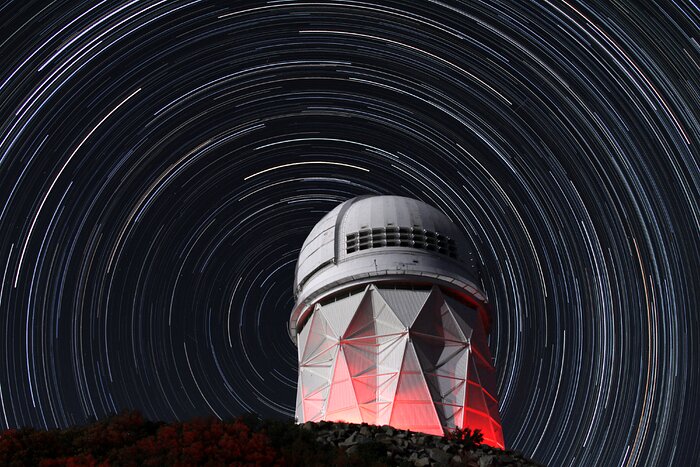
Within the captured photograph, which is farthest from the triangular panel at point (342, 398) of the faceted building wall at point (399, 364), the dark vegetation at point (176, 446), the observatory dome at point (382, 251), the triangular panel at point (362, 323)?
the dark vegetation at point (176, 446)

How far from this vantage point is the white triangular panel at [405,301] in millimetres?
28578

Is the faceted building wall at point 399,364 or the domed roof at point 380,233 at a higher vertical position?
the domed roof at point 380,233

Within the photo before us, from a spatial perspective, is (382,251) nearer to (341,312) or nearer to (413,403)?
(341,312)

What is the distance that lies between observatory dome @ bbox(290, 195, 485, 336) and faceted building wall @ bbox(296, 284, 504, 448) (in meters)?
0.78

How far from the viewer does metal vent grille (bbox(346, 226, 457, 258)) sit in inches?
1201

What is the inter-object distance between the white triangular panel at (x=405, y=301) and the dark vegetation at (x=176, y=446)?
30.0 feet

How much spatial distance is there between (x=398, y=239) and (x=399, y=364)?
5850mm

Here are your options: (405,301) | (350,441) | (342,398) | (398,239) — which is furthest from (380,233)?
(350,441)

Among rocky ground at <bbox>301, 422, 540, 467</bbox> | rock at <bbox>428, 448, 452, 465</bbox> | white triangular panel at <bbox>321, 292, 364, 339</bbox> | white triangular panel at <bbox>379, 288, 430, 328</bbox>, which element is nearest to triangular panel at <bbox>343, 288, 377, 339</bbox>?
white triangular panel at <bbox>321, 292, 364, 339</bbox>

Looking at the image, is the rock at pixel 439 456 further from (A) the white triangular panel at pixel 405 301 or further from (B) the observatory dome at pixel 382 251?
(B) the observatory dome at pixel 382 251

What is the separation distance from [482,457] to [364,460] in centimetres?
400

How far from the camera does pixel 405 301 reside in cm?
2912

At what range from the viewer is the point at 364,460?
18.1 m

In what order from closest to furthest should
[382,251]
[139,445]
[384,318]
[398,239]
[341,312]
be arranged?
1. [139,445]
2. [384,318]
3. [341,312]
4. [382,251]
5. [398,239]
